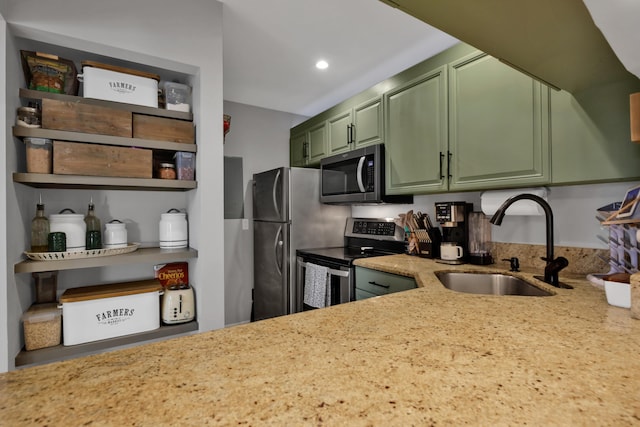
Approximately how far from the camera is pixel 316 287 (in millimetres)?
2611

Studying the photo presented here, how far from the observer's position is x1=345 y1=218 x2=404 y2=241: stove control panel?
2.76 m

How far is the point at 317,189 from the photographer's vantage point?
3.08 m

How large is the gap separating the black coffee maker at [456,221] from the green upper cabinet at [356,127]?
0.77 meters

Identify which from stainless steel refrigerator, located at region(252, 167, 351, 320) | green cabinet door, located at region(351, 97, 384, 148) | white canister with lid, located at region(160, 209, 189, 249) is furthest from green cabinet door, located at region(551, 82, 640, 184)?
white canister with lid, located at region(160, 209, 189, 249)

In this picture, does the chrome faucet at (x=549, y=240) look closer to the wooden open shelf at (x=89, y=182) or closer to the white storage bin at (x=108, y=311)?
the wooden open shelf at (x=89, y=182)

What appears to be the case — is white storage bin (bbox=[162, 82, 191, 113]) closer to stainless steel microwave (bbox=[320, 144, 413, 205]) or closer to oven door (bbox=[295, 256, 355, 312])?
stainless steel microwave (bbox=[320, 144, 413, 205])

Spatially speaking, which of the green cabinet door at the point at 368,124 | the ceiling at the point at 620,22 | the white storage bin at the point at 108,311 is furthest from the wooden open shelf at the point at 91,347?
the ceiling at the point at 620,22

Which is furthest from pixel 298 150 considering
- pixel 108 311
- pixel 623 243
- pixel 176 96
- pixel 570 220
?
pixel 623 243

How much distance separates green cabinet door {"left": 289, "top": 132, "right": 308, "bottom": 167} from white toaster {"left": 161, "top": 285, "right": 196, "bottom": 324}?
2.03m

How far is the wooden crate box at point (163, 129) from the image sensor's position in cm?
177

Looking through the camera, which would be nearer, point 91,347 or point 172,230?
point 91,347

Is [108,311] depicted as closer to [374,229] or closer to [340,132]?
[374,229]

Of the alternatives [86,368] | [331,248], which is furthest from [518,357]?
[331,248]

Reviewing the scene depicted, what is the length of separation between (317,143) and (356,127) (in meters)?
0.63
